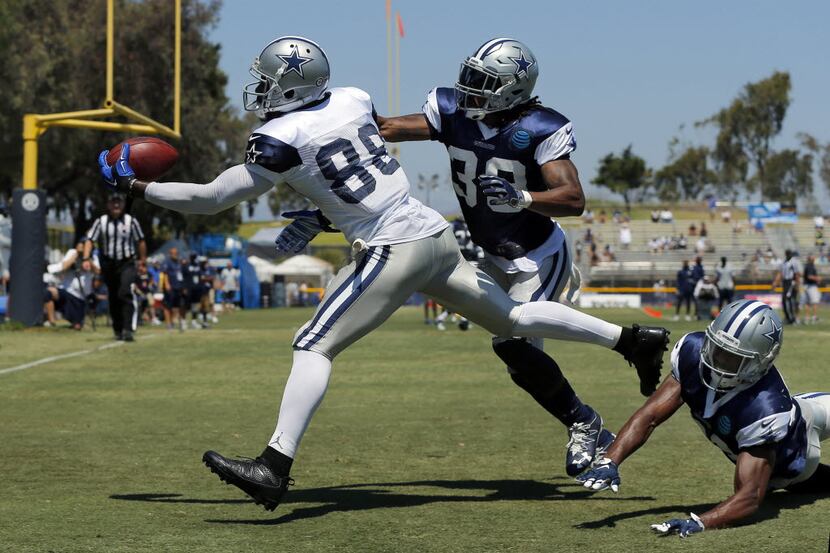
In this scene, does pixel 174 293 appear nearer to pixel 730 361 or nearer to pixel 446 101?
pixel 446 101

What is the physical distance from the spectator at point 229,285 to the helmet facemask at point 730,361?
31.7 meters

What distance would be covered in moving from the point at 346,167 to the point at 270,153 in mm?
336

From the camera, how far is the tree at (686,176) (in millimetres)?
93125

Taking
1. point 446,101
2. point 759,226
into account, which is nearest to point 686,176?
point 759,226

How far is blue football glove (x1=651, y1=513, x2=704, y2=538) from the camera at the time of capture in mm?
4332

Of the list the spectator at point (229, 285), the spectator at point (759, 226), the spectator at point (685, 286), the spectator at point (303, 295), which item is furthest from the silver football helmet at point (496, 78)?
the spectator at point (759, 226)

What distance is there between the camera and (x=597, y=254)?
51.8 metres

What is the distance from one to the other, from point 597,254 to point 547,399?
46578 millimetres

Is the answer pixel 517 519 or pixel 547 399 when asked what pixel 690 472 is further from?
pixel 517 519

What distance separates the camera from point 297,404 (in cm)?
489

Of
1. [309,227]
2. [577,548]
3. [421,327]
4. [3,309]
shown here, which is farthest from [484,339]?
[577,548]

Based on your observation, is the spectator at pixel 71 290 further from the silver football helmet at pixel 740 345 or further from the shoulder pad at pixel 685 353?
the silver football helmet at pixel 740 345

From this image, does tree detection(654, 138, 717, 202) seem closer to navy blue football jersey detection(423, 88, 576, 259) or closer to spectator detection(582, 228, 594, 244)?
spectator detection(582, 228, 594, 244)

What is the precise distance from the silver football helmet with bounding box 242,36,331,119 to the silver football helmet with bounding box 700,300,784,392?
1875mm
